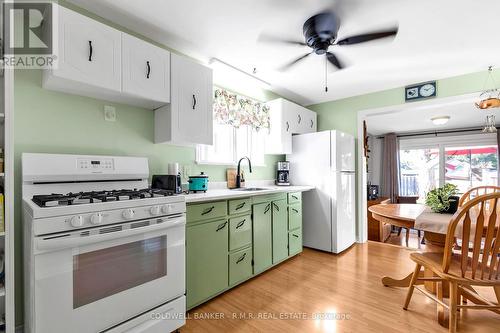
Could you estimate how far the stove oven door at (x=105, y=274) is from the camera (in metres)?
1.12

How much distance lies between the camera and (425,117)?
15.2 feet

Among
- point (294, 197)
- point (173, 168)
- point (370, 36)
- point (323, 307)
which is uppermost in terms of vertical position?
point (370, 36)

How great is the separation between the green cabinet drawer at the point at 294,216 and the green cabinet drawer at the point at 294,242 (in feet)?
0.24

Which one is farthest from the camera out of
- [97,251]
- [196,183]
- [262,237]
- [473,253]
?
[262,237]

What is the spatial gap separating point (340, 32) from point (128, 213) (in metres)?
2.16

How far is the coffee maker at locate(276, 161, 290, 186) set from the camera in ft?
11.4

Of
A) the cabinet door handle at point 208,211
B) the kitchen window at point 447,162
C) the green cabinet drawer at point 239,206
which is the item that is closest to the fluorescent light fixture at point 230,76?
the green cabinet drawer at point 239,206

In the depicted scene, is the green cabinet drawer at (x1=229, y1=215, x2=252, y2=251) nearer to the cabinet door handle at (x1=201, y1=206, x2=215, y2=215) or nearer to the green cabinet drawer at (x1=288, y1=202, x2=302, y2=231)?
the cabinet door handle at (x1=201, y1=206, x2=215, y2=215)

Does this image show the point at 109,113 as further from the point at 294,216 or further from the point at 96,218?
the point at 294,216

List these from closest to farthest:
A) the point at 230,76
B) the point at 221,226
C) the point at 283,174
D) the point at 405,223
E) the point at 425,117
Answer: the point at 405,223
the point at 221,226
the point at 230,76
the point at 283,174
the point at 425,117

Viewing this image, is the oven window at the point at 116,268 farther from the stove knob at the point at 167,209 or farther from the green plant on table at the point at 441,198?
the green plant on table at the point at 441,198

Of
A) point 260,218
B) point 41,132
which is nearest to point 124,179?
point 41,132

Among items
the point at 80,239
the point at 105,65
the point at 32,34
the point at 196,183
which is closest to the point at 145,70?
the point at 105,65

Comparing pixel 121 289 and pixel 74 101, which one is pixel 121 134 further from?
pixel 121 289
